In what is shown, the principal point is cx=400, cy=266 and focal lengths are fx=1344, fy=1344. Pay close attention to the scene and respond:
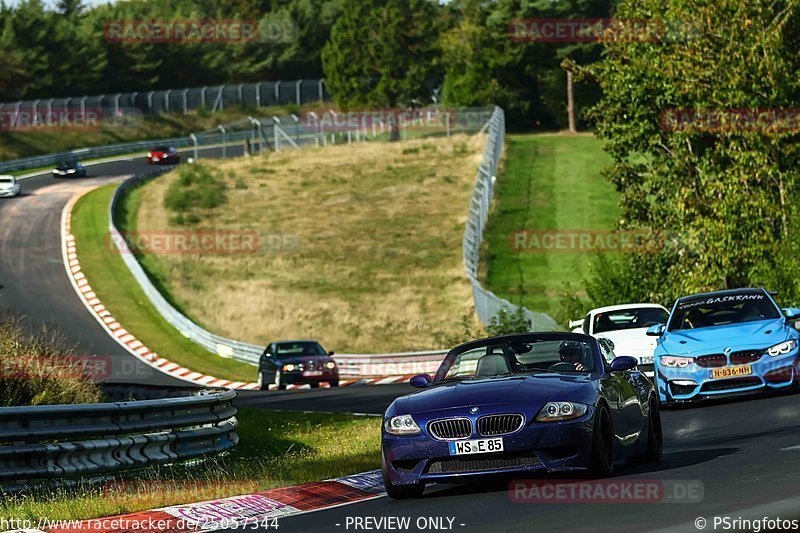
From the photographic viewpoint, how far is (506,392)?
1048 cm

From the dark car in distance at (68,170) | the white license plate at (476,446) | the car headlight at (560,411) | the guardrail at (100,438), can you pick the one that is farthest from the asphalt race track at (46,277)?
the car headlight at (560,411)

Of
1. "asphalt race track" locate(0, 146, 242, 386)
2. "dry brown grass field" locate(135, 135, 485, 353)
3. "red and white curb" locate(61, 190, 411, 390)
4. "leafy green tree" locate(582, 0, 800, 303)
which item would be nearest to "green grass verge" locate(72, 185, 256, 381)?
"red and white curb" locate(61, 190, 411, 390)

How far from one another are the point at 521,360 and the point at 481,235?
44.7m

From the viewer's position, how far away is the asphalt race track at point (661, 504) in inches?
336

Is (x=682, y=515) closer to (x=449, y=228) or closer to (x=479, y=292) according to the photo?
(x=479, y=292)

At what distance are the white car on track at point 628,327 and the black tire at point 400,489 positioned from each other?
14270mm

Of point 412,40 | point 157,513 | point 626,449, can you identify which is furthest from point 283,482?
point 412,40

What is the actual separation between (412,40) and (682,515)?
9759cm

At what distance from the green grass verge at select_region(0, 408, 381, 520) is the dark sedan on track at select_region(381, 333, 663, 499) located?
5.53 feet

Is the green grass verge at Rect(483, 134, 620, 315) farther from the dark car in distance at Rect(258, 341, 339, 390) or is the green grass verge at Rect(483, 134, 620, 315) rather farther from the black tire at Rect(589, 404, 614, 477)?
the black tire at Rect(589, 404, 614, 477)

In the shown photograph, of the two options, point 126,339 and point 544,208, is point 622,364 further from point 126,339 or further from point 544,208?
point 544,208

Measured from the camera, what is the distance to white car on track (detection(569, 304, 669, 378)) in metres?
24.9

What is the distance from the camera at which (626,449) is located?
11.5 meters

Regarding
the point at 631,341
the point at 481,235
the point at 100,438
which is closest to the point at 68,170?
the point at 481,235
